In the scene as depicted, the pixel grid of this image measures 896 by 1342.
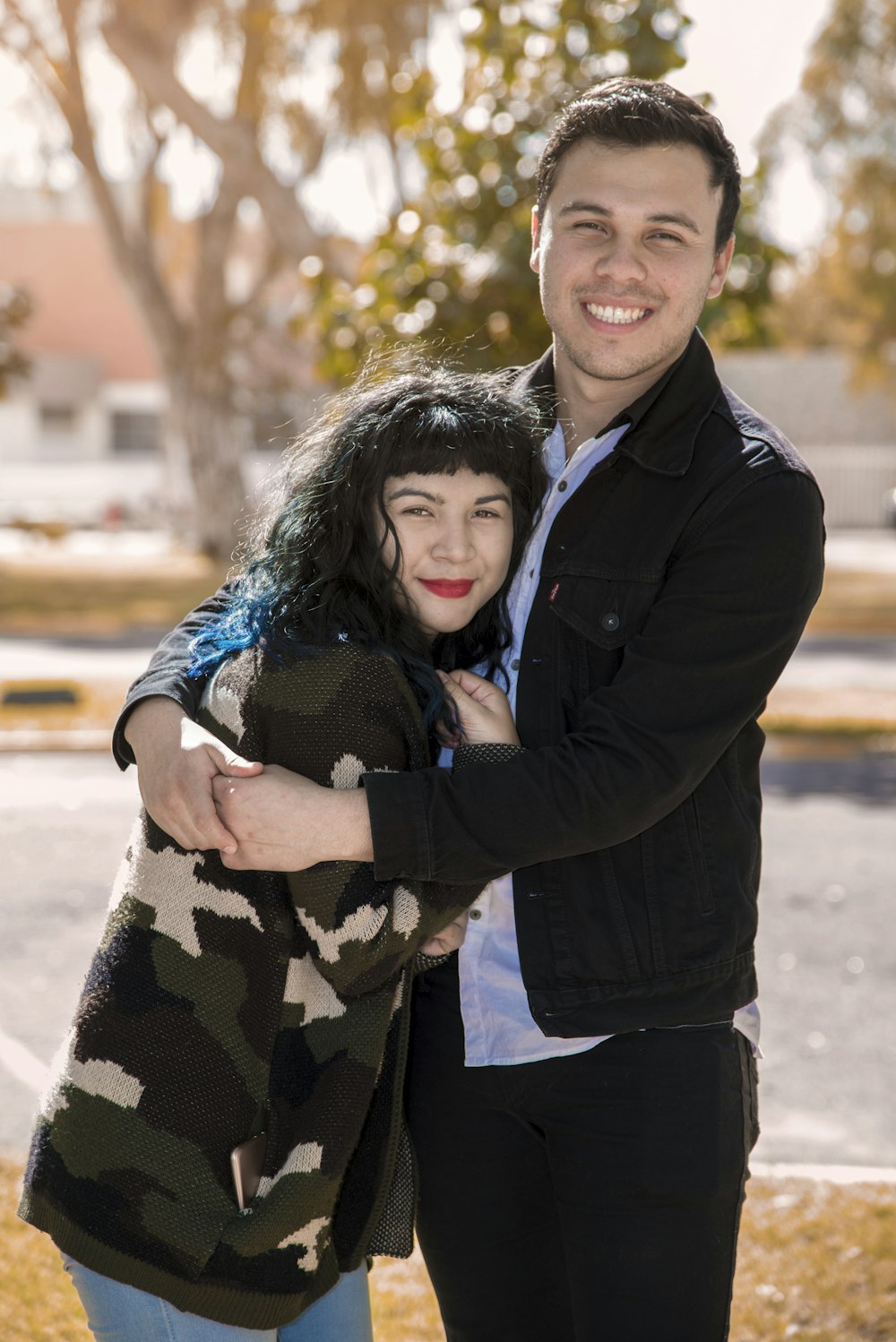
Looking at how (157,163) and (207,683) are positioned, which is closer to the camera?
(207,683)

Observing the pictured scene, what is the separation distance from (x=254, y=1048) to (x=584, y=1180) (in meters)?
0.51

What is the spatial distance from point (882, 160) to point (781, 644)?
20365mm

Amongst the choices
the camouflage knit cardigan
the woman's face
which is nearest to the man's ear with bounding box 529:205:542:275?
the woman's face

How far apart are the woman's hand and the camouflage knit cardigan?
121 mm

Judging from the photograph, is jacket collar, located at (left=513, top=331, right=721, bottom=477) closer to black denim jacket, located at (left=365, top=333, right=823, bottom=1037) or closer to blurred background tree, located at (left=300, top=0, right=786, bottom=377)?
black denim jacket, located at (left=365, top=333, right=823, bottom=1037)

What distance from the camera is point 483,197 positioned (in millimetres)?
7906

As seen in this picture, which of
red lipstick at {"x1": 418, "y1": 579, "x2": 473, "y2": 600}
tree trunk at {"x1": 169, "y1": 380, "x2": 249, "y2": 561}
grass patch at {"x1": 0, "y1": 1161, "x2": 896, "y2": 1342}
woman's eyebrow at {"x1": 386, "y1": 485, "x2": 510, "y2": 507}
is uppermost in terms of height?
woman's eyebrow at {"x1": 386, "y1": 485, "x2": 510, "y2": 507}

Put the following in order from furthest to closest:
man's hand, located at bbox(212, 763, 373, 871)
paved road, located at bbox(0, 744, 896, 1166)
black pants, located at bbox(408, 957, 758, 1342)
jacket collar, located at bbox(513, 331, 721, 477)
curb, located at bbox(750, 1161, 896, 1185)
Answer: paved road, located at bbox(0, 744, 896, 1166)
curb, located at bbox(750, 1161, 896, 1185)
jacket collar, located at bbox(513, 331, 721, 477)
black pants, located at bbox(408, 957, 758, 1342)
man's hand, located at bbox(212, 763, 373, 871)

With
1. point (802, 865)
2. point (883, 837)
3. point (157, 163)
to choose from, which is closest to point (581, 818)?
point (802, 865)

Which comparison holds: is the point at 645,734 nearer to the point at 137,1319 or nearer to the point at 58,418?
the point at 137,1319

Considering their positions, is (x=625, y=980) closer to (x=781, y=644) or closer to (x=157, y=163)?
(x=781, y=644)

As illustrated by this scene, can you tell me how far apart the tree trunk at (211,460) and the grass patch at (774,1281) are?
21.3 meters

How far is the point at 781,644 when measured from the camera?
2.06 m

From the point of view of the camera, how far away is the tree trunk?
81.4ft
